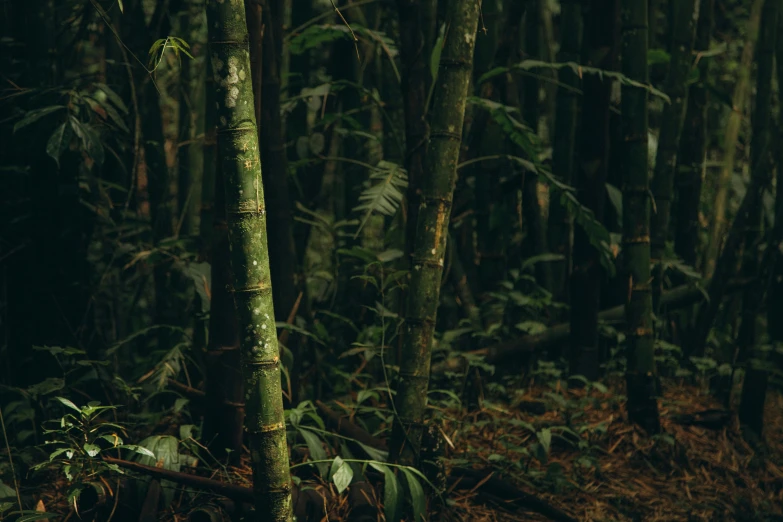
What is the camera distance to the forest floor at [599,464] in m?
2.43

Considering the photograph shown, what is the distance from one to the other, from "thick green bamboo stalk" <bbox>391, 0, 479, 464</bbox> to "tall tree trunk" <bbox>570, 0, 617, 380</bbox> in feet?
3.54

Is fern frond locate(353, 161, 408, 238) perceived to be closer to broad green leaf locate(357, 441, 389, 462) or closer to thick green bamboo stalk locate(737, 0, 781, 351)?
broad green leaf locate(357, 441, 389, 462)

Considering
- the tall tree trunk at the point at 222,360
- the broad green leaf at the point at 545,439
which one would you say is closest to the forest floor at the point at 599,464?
the broad green leaf at the point at 545,439

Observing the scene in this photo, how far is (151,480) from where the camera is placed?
2002 mm

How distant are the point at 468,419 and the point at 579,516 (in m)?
0.58

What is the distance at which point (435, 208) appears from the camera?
6.76ft

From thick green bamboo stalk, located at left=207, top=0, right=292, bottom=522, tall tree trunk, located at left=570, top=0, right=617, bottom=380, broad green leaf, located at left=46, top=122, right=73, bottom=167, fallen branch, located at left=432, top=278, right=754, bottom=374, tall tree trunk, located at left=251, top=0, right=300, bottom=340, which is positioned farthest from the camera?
fallen branch, located at left=432, top=278, right=754, bottom=374

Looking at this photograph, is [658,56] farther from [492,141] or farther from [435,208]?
[435,208]

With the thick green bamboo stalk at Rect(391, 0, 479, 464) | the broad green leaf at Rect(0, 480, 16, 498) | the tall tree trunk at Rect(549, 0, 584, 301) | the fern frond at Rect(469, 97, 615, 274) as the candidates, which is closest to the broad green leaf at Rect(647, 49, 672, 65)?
the tall tree trunk at Rect(549, 0, 584, 301)

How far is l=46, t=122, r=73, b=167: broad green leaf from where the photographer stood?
84.9 inches

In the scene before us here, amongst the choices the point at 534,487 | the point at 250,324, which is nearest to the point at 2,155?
the point at 250,324

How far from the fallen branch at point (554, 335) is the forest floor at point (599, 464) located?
193 mm

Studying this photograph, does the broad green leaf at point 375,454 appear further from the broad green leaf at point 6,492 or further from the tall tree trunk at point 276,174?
the broad green leaf at point 6,492

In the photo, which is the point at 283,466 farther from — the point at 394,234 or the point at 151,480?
the point at 394,234
